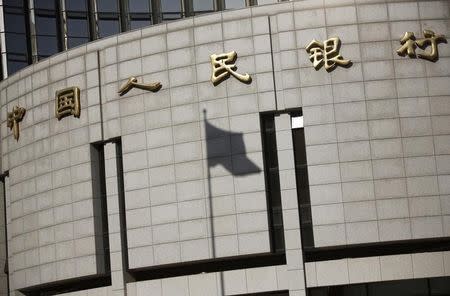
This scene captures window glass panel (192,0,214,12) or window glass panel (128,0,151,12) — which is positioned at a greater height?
window glass panel (128,0,151,12)

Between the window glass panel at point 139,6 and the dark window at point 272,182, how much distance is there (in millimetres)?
10019

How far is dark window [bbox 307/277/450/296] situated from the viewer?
138 ft

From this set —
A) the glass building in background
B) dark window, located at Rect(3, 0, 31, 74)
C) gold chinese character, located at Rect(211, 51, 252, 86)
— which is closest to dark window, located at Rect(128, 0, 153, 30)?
the glass building in background

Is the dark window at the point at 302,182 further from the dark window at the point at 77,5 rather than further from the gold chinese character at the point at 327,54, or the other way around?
the dark window at the point at 77,5

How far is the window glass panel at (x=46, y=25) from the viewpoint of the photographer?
52.8 m

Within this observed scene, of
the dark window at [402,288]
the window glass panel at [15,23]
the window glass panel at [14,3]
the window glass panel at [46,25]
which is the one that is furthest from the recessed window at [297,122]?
the window glass panel at [14,3]

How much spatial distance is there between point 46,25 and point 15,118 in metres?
6.38

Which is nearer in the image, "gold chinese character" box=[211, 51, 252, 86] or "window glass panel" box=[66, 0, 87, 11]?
"gold chinese character" box=[211, 51, 252, 86]

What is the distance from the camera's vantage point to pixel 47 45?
5325 centimetres

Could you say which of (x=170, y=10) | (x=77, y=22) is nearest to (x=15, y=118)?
(x=77, y=22)

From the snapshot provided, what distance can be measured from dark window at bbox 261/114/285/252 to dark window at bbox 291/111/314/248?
31.8 inches

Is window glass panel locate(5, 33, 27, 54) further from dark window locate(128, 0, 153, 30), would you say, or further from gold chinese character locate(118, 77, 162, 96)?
gold chinese character locate(118, 77, 162, 96)

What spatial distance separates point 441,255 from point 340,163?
5.14 meters

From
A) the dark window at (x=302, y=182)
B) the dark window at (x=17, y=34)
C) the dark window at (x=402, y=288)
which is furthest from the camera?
the dark window at (x=17, y=34)
